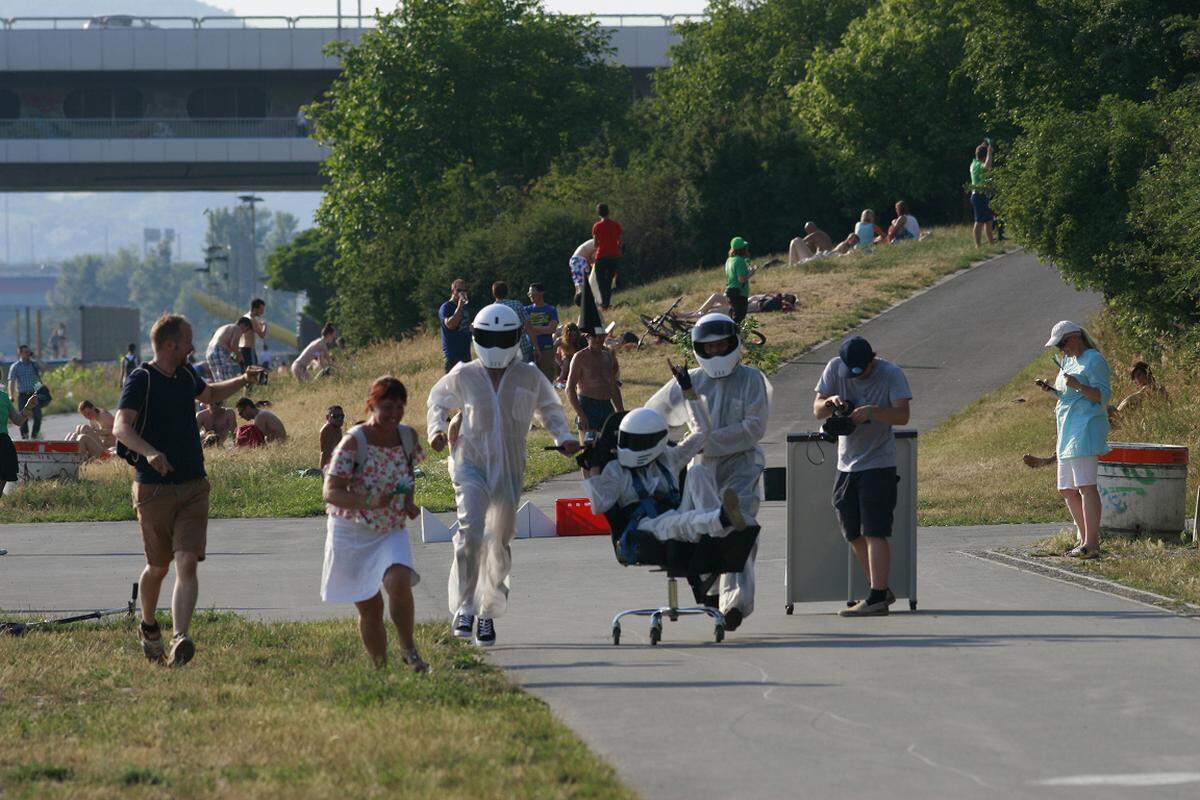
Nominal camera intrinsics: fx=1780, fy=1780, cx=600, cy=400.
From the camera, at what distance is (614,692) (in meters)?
8.52

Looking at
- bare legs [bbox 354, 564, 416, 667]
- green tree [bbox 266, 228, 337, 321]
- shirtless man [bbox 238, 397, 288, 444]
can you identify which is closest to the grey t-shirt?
bare legs [bbox 354, 564, 416, 667]

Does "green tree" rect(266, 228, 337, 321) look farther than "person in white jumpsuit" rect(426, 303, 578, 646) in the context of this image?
Yes

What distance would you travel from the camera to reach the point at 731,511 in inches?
381

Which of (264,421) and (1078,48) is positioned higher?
(1078,48)

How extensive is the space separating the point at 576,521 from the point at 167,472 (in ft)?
23.9

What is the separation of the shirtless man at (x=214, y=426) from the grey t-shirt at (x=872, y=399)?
1672cm

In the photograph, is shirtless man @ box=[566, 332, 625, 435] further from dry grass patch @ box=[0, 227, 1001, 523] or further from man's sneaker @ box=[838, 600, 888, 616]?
man's sneaker @ box=[838, 600, 888, 616]

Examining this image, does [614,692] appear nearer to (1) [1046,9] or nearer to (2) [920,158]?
(1) [1046,9]

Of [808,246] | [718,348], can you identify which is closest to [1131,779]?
[718,348]

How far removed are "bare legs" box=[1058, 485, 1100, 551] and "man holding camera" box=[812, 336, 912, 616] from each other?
9.06 feet

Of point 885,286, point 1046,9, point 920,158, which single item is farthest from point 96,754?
point 920,158

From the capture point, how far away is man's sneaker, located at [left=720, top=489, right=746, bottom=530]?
9.64 metres

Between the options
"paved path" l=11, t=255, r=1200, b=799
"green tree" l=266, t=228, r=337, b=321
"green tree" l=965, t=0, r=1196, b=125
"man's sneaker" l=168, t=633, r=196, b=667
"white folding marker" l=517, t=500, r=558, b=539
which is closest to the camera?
"paved path" l=11, t=255, r=1200, b=799

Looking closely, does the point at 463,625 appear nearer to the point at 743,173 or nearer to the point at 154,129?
the point at 743,173
